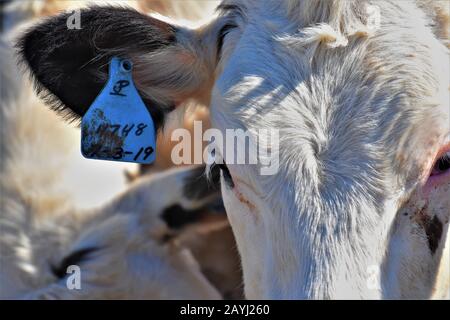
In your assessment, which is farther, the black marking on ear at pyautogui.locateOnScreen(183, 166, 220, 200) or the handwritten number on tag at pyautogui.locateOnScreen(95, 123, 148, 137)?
the black marking on ear at pyautogui.locateOnScreen(183, 166, 220, 200)

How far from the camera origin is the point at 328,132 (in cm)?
227

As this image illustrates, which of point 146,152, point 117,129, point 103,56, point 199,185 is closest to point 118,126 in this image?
point 117,129

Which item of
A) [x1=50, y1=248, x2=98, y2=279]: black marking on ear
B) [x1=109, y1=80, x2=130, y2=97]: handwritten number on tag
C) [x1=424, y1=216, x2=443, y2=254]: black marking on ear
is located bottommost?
[x1=50, y1=248, x2=98, y2=279]: black marking on ear

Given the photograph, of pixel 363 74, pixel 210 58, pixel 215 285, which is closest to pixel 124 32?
pixel 210 58

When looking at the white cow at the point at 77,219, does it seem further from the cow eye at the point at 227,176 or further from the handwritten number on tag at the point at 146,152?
the cow eye at the point at 227,176

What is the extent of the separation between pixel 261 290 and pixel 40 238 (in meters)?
1.69

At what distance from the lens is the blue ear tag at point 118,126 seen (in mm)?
2826

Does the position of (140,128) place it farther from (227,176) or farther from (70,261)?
(70,261)

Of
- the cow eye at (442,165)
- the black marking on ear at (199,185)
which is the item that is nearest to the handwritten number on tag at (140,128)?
the black marking on ear at (199,185)

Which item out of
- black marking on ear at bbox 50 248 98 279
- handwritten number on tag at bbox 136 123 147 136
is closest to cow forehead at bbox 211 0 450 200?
handwritten number on tag at bbox 136 123 147 136

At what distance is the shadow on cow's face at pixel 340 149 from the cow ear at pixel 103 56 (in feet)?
0.97

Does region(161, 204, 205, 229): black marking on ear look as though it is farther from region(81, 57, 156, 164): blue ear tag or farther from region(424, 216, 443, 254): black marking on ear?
region(424, 216, 443, 254): black marking on ear

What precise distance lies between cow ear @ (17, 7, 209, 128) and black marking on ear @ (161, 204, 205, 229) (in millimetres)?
685

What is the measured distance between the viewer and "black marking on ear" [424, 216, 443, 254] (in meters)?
2.34
